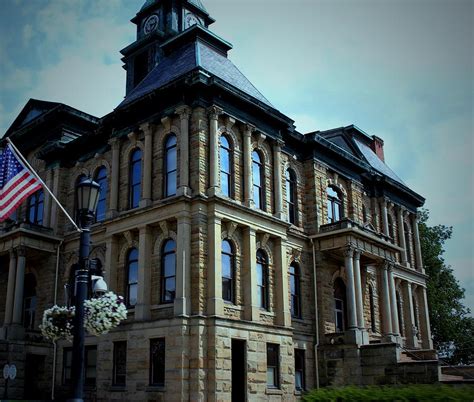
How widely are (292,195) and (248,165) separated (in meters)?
4.61

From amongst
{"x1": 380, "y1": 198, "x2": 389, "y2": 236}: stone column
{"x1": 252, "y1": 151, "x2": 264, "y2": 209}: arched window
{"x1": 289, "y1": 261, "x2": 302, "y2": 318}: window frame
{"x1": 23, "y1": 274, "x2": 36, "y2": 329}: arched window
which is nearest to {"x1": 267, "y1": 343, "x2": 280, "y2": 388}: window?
{"x1": 289, "y1": 261, "x2": 302, "y2": 318}: window frame

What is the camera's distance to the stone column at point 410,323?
35.1 meters

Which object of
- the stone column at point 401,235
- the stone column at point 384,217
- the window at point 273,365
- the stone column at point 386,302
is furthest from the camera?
the stone column at point 401,235

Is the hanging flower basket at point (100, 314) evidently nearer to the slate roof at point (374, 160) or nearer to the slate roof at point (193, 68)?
the slate roof at point (193, 68)

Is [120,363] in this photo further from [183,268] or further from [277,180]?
[277,180]

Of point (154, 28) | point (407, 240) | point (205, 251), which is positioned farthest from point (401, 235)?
point (154, 28)

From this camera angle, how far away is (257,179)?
27188 millimetres

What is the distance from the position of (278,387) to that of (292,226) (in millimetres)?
7684

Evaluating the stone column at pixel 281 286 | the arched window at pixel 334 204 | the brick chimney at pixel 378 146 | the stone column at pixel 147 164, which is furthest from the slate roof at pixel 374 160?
the stone column at pixel 147 164

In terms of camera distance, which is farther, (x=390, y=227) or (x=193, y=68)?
(x=390, y=227)

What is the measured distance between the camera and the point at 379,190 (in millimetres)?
36344

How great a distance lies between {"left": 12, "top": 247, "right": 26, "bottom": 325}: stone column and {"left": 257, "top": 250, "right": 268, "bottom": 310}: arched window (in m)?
11.6

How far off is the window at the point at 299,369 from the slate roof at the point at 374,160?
14343 millimetres

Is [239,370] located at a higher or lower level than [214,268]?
lower
